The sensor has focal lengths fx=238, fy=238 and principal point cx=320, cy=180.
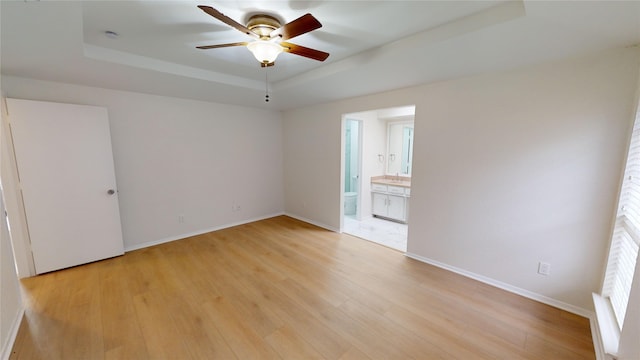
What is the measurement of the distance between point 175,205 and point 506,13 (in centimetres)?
453

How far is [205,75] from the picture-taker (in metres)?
3.08

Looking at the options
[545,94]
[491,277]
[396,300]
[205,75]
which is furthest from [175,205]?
[545,94]

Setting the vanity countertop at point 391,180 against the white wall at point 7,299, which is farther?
the vanity countertop at point 391,180

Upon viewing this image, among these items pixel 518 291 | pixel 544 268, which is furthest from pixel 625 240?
pixel 518 291

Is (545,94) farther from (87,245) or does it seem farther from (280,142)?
(87,245)

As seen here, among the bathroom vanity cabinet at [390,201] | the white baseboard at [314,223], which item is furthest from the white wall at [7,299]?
the bathroom vanity cabinet at [390,201]

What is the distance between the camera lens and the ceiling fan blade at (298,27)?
4.76 ft

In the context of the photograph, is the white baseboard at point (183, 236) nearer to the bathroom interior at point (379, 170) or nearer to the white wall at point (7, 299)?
the white wall at point (7, 299)

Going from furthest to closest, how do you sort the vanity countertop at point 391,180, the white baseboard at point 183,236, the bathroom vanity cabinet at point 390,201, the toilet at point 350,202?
the toilet at point 350,202, the vanity countertop at point 391,180, the bathroom vanity cabinet at point 390,201, the white baseboard at point 183,236

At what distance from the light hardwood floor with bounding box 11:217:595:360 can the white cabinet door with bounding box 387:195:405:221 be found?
1.80 meters

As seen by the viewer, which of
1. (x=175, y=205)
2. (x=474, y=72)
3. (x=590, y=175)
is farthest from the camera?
(x=175, y=205)

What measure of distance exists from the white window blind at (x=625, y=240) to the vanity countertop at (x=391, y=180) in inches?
119

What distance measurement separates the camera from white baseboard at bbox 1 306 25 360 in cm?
166

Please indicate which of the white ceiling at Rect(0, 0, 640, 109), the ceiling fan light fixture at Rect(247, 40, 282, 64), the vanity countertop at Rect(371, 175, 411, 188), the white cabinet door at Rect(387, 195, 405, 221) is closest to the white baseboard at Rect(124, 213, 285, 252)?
the white ceiling at Rect(0, 0, 640, 109)
